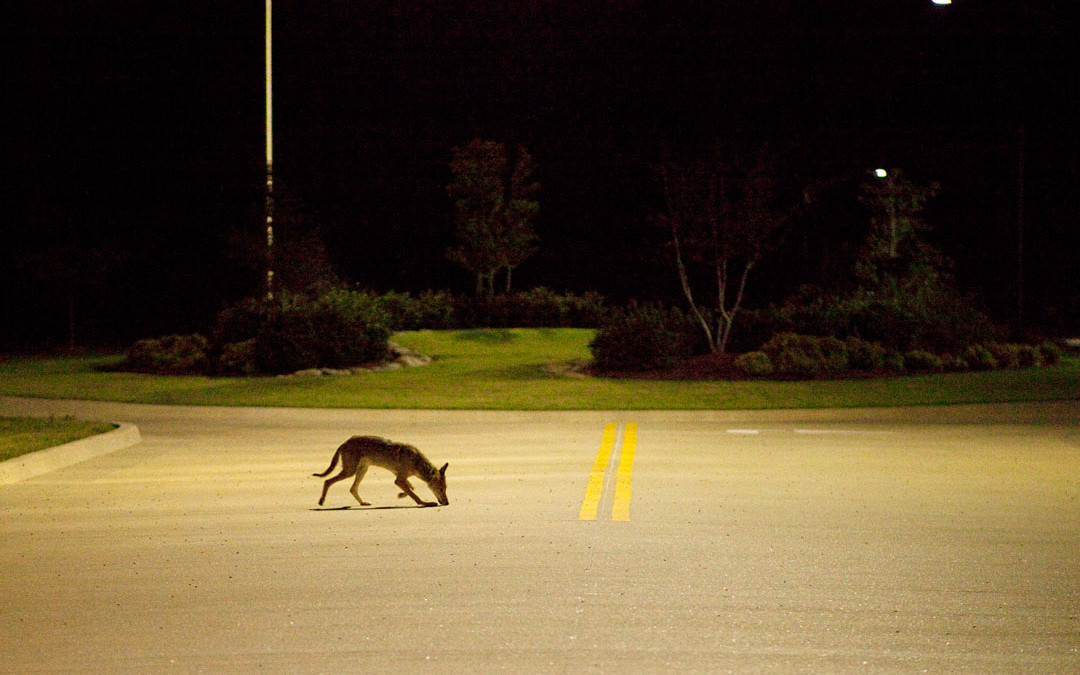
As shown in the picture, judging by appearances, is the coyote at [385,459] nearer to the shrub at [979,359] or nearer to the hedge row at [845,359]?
the hedge row at [845,359]

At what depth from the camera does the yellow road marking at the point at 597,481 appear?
9125mm

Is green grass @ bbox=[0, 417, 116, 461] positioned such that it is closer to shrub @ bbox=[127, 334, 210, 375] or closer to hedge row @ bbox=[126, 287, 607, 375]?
hedge row @ bbox=[126, 287, 607, 375]

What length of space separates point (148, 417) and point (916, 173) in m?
37.7

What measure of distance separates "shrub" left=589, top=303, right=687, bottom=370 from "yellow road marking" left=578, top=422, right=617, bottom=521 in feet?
30.9

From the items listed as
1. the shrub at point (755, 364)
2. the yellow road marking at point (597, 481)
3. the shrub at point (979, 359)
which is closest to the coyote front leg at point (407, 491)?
the yellow road marking at point (597, 481)

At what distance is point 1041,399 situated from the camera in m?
19.3

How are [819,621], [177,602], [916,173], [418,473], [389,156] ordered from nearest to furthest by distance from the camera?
[819,621]
[177,602]
[418,473]
[916,173]
[389,156]

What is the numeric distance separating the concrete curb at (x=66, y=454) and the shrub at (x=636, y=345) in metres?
12.2

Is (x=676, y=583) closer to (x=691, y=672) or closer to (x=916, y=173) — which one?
(x=691, y=672)

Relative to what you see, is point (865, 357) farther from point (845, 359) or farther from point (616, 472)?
point (616, 472)

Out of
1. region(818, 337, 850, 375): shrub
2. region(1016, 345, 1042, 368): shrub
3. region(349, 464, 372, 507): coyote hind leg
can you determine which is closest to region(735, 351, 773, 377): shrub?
region(818, 337, 850, 375): shrub

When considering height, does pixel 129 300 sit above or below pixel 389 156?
below

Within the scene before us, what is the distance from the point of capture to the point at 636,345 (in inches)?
965

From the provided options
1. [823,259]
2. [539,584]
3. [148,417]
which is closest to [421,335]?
[823,259]
